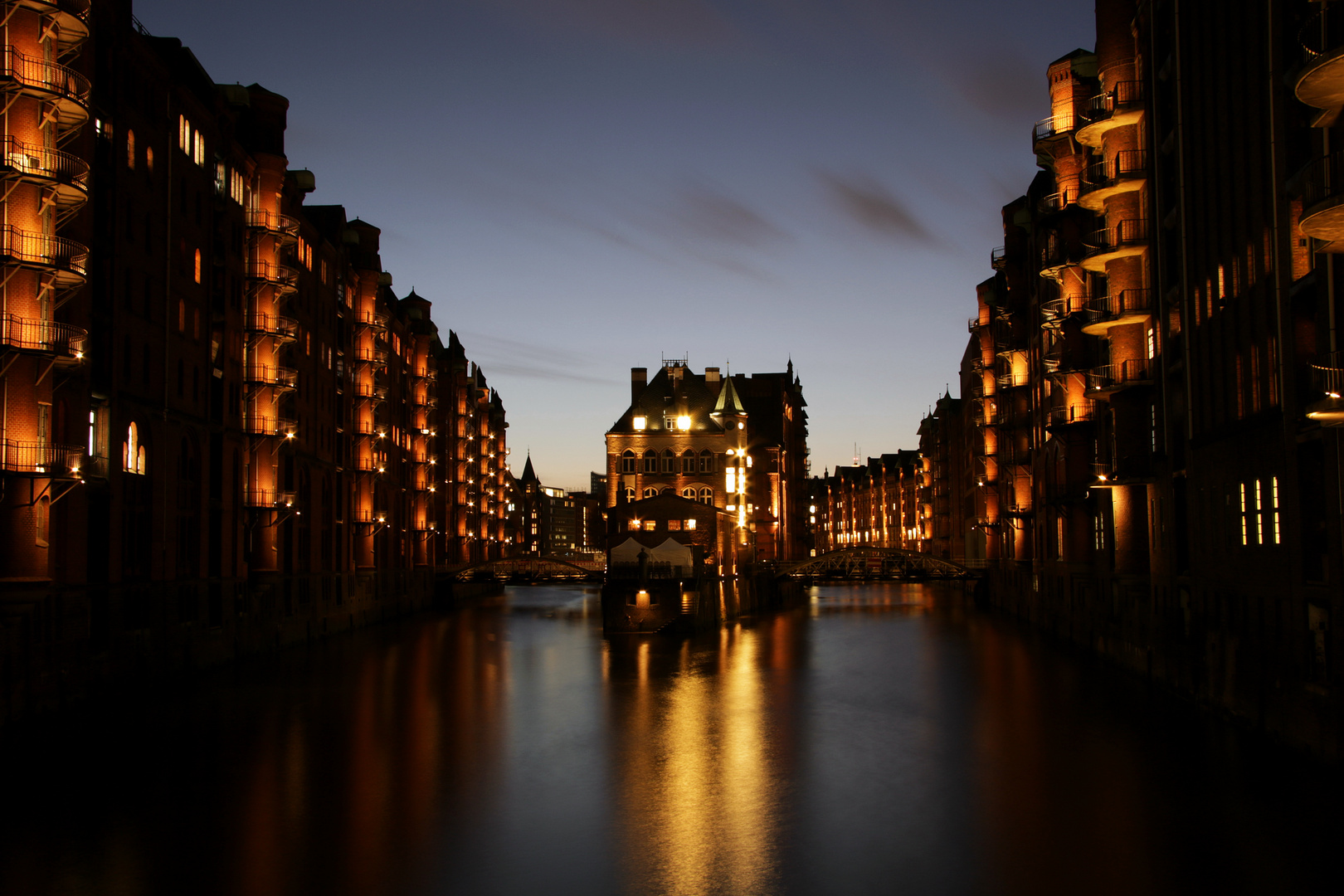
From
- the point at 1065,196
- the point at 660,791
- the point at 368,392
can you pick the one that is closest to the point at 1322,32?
the point at 660,791

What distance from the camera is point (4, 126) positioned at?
96.6ft

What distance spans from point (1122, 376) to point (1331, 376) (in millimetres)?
17880

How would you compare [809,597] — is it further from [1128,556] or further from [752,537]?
[1128,556]

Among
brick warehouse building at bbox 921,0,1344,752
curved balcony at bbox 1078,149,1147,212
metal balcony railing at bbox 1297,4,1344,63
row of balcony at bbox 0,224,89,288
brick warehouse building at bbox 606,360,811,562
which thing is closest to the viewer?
metal balcony railing at bbox 1297,4,1344,63

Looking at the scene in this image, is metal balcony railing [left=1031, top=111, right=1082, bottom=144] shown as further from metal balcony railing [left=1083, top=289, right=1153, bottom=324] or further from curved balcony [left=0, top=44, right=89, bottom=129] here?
curved balcony [left=0, top=44, right=89, bottom=129]

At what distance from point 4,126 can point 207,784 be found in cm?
1707

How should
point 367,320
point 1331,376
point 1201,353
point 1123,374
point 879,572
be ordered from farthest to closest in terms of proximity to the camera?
point 879,572 < point 367,320 < point 1123,374 < point 1201,353 < point 1331,376

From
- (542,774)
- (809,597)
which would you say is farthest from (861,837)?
(809,597)

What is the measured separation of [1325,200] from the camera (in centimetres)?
2061

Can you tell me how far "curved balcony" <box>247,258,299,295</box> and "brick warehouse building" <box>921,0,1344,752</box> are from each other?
32.0 meters

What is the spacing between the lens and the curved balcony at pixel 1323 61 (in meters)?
20.7

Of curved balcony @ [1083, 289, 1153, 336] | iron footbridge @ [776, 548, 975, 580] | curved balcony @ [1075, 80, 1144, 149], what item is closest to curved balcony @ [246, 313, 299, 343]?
curved balcony @ [1083, 289, 1153, 336]

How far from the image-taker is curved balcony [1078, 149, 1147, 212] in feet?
130

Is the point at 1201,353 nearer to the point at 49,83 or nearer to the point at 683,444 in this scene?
the point at 49,83
